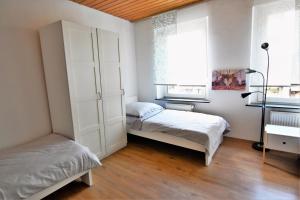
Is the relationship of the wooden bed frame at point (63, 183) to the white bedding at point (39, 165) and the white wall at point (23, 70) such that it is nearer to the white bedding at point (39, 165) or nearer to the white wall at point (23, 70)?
the white bedding at point (39, 165)

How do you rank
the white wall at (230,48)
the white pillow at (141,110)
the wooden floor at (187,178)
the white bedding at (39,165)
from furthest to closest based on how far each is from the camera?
the white pillow at (141,110) < the white wall at (230,48) < the wooden floor at (187,178) < the white bedding at (39,165)

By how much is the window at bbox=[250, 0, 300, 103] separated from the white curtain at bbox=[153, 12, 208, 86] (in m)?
0.81

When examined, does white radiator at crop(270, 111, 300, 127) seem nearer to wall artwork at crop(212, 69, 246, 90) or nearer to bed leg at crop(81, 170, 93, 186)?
wall artwork at crop(212, 69, 246, 90)

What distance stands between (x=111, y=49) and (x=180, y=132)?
1.61 metres

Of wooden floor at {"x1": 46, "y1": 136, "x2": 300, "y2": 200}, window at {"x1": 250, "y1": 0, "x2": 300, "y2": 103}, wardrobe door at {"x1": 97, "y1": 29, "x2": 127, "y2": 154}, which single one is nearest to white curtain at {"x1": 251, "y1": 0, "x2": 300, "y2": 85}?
window at {"x1": 250, "y1": 0, "x2": 300, "y2": 103}

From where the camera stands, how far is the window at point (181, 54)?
3.21 metres

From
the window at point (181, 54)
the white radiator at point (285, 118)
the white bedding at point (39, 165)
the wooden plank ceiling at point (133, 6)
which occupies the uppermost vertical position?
the wooden plank ceiling at point (133, 6)

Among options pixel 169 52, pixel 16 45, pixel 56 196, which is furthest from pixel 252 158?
pixel 16 45

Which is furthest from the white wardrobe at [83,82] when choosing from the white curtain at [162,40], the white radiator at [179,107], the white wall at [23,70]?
the white radiator at [179,107]

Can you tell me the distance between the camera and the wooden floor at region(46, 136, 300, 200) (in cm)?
179

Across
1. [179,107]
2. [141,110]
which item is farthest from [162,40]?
[141,110]

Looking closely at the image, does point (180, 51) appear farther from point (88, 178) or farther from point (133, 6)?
point (88, 178)

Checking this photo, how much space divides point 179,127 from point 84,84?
4.74 feet

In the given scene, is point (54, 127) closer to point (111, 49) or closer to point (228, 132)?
point (111, 49)
